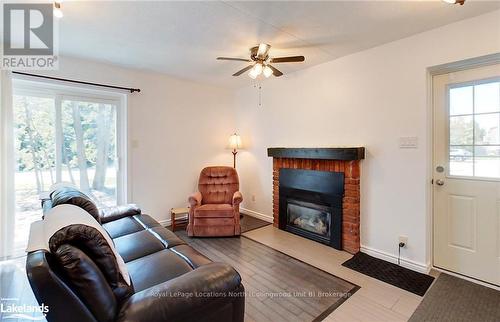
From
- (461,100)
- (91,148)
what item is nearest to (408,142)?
(461,100)

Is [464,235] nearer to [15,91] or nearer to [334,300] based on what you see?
[334,300]

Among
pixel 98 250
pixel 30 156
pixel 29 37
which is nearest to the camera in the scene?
pixel 98 250

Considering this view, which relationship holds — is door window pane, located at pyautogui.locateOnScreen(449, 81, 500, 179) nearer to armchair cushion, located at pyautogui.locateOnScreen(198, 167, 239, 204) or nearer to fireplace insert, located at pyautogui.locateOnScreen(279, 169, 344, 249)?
fireplace insert, located at pyautogui.locateOnScreen(279, 169, 344, 249)

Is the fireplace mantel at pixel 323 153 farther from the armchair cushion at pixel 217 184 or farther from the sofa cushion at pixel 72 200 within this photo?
the sofa cushion at pixel 72 200

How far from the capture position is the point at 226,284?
1262 millimetres

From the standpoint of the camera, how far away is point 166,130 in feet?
13.1

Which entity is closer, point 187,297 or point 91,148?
point 187,297

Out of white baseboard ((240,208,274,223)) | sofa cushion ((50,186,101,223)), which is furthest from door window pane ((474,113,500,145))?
sofa cushion ((50,186,101,223))

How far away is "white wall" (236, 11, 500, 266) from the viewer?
2.33 meters

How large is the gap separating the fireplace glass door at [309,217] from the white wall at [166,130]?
1.78m

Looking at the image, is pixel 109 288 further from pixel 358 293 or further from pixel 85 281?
pixel 358 293

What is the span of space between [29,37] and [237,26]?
7.33 feet

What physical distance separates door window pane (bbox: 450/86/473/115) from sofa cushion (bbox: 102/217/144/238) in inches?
133

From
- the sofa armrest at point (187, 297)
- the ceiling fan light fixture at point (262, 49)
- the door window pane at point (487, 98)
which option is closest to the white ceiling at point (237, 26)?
the ceiling fan light fixture at point (262, 49)
